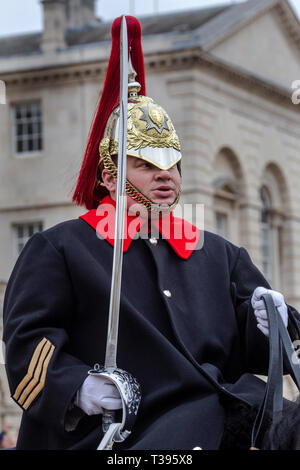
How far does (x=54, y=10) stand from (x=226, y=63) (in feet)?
15.9

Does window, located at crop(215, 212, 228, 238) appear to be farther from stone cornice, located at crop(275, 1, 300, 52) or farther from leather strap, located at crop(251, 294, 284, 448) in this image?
leather strap, located at crop(251, 294, 284, 448)

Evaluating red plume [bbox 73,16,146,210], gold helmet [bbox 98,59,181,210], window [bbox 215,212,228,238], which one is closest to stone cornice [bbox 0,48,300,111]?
window [bbox 215,212,228,238]

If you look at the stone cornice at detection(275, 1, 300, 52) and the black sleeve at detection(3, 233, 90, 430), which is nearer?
the black sleeve at detection(3, 233, 90, 430)

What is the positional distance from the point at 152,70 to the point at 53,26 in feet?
12.0

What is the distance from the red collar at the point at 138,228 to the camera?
222 inches

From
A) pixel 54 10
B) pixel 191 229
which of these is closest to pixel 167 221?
pixel 191 229

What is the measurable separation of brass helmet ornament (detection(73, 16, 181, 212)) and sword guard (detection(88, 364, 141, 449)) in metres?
0.86

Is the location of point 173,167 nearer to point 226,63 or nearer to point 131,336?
point 131,336

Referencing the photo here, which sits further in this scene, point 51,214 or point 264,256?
point 264,256

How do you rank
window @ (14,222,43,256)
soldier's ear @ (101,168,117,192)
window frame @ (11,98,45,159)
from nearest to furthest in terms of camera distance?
soldier's ear @ (101,168,117,192) < window @ (14,222,43,256) < window frame @ (11,98,45,159)

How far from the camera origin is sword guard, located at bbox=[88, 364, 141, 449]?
501 cm

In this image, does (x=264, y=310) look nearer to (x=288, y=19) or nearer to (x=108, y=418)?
(x=108, y=418)

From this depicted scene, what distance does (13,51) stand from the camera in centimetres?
3547

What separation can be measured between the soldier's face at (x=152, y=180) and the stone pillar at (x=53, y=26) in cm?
2816
